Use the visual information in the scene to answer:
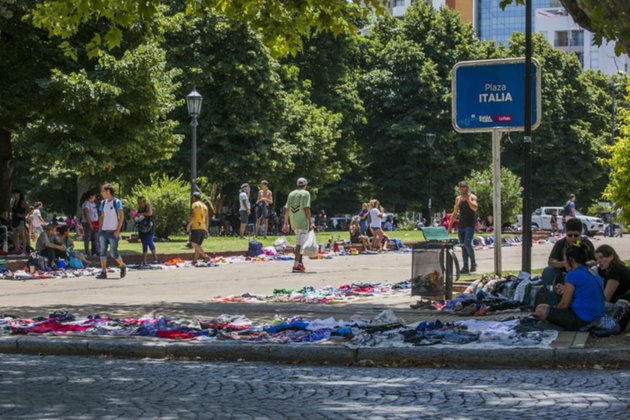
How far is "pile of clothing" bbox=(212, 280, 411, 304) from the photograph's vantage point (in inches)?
616

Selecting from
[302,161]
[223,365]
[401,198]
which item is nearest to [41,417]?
[223,365]

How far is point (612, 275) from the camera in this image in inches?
478

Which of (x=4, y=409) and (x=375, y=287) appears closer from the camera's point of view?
(x=4, y=409)

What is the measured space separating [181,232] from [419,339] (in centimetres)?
2858

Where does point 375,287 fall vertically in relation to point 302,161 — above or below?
below

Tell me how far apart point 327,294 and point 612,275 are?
5.18 meters

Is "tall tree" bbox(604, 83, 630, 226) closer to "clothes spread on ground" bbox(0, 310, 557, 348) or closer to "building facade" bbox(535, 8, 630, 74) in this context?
"clothes spread on ground" bbox(0, 310, 557, 348)

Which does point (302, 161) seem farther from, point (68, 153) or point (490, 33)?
point (490, 33)

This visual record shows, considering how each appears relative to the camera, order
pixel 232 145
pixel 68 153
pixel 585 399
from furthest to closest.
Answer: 1. pixel 232 145
2. pixel 68 153
3. pixel 585 399

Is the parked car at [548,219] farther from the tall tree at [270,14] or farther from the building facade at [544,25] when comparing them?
the tall tree at [270,14]

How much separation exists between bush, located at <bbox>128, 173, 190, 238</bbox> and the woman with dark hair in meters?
7.88

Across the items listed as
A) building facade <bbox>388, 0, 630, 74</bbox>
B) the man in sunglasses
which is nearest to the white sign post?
the man in sunglasses

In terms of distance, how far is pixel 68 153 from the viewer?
28719 mm

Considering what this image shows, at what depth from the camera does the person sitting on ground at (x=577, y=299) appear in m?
11.0
